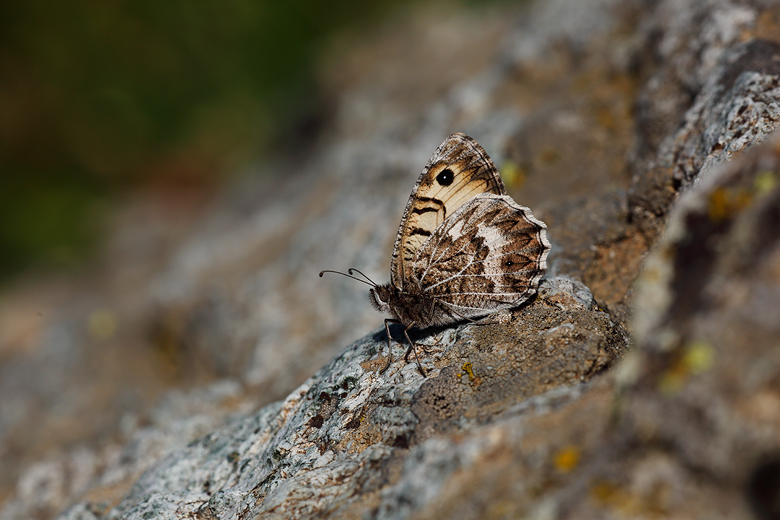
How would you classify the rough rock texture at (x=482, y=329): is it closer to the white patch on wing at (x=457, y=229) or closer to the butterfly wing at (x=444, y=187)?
the white patch on wing at (x=457, y=229)

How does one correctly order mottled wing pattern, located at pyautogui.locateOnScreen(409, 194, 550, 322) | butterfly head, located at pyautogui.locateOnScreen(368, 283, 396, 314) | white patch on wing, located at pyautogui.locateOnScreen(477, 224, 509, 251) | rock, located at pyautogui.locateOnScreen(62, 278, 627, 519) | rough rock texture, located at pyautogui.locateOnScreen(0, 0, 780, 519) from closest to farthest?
rough rock texture, located at pyautogui.locateOnScreen(0, 0, 780, 519) → rock, located at pyautogui.locateOnScreen(62, 278, 627, 519) → mottled wing pattern, located at pyautogui.locateOnScreen(409, 194, 550, 322) → white patch on wing, located at pyautogui.locateOnScreen(477, 224, 509, 251) → butterfly head, located at pyautogui.locateOnScreen(368, 283, 396, 314)

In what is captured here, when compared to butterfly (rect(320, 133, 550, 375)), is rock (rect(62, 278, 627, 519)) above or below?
below

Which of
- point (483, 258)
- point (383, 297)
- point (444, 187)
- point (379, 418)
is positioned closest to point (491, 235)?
point (483, 258)

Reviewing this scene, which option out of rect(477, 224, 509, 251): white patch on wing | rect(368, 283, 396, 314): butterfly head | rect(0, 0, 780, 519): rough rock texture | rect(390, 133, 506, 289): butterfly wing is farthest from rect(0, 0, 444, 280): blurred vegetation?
rect(477, 224, 509, 251): white patch on wing

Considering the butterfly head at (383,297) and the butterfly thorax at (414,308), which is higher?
the butterfly head at (383,297)

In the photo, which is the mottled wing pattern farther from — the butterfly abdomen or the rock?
the rock

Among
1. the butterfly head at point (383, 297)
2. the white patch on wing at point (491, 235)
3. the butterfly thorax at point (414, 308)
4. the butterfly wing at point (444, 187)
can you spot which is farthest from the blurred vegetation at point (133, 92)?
the white patch on wing at point (491, 235)
